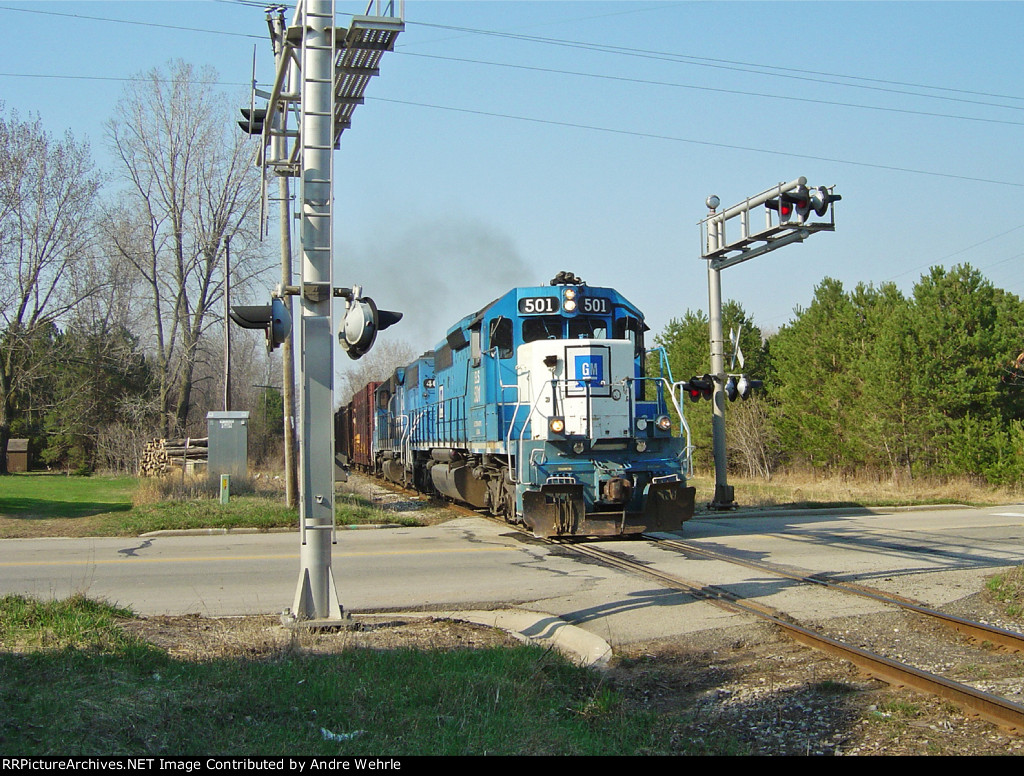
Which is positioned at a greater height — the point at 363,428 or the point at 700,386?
the point at 700,386

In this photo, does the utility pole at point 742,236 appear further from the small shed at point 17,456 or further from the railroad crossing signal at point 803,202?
the small shed at point 17,456

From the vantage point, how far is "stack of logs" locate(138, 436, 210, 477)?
2941 centimetres

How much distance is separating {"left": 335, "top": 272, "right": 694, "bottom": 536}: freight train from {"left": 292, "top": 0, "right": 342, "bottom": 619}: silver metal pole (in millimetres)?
5508

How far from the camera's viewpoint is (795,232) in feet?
53.2

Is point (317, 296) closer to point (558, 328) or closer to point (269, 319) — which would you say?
point (269, 319)

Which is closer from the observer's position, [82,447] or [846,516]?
[846,516]

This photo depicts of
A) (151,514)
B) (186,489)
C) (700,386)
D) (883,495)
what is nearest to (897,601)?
(700,386)

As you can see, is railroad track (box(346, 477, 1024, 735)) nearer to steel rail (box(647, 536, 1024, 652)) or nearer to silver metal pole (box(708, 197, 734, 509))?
steel rail (box(647, 536, 1024, 652))

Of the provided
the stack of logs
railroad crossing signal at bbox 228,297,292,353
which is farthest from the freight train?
the stack of logs

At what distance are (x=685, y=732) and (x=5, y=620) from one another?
5386 mm

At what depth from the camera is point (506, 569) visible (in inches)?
437

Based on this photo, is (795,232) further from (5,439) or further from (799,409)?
(5,439)

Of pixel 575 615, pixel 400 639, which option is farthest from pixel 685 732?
pixel 575 615

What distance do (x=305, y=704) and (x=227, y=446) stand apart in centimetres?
1915
